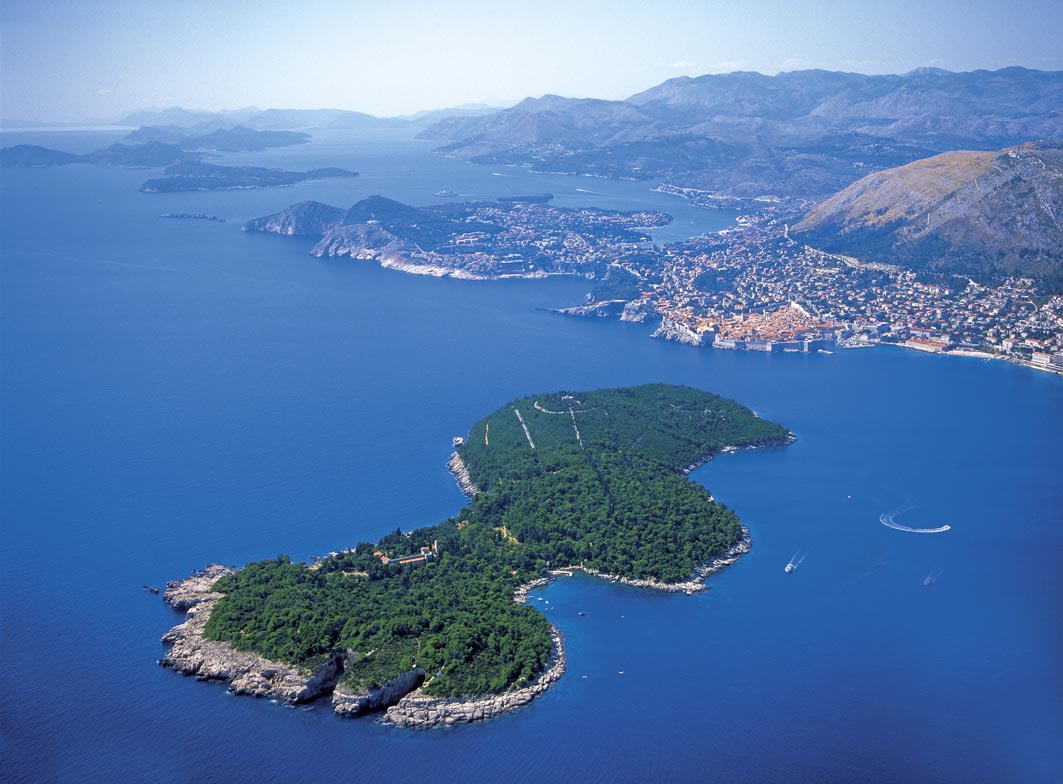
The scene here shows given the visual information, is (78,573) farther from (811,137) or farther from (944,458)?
(811,137)

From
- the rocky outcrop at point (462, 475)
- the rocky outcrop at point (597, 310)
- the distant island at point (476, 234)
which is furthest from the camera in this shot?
the distant island at point (476, 234)

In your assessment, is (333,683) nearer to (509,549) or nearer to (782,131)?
(509,549)

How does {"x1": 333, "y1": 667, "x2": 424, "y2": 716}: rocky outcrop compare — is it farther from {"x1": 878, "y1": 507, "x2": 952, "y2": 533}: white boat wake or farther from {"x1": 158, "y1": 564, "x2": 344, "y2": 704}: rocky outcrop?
{"x1": 878, "y1": 507, "x2": 952, "y2": 533}: white boat wake

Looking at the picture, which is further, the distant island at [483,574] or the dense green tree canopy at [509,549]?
the dense green tree canopy at [509,549]

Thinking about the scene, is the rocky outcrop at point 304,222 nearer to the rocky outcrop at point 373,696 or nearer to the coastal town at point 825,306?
the coastal town at point 825,306

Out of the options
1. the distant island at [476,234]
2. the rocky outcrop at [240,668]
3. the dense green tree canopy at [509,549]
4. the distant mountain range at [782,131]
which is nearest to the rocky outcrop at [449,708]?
the dense green tree canopy at [509,549]

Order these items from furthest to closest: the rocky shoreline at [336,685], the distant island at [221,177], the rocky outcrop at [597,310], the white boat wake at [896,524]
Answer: the distant island at [221,177], the rocky outcrop at [597,310], the white boat wake at [896,524], the rocky shoreline at [336,685]

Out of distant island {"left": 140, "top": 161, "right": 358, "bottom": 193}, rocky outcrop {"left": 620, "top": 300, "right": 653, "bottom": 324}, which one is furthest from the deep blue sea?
distant island {"left": 140, "top": 161, "right": 358, "bottom": 193}
